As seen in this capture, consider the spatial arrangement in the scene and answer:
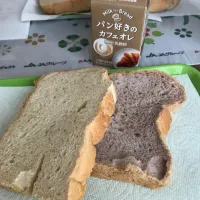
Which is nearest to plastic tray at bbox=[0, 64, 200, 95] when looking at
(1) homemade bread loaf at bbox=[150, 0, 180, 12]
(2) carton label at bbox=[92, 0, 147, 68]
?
(2) carton label at bbox=[92, 0, 147, 68]

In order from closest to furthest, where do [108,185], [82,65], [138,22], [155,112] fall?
[108,185] → [155,112] → [138,22] → [82,65]

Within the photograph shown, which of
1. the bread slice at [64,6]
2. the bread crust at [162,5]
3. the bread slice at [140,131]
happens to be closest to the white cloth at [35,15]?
the bread slice at [64,6]

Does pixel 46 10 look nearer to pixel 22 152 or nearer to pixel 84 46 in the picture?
pixel 84 46

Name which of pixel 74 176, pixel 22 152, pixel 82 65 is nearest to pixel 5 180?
pixel 22 152

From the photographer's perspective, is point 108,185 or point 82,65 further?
point 82,65

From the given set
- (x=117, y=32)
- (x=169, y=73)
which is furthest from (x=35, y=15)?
(x=169, y=73)

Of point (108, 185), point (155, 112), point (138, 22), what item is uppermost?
point (138, 22)

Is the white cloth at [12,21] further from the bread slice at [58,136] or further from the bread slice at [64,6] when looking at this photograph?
the bread slice at [58,136]
